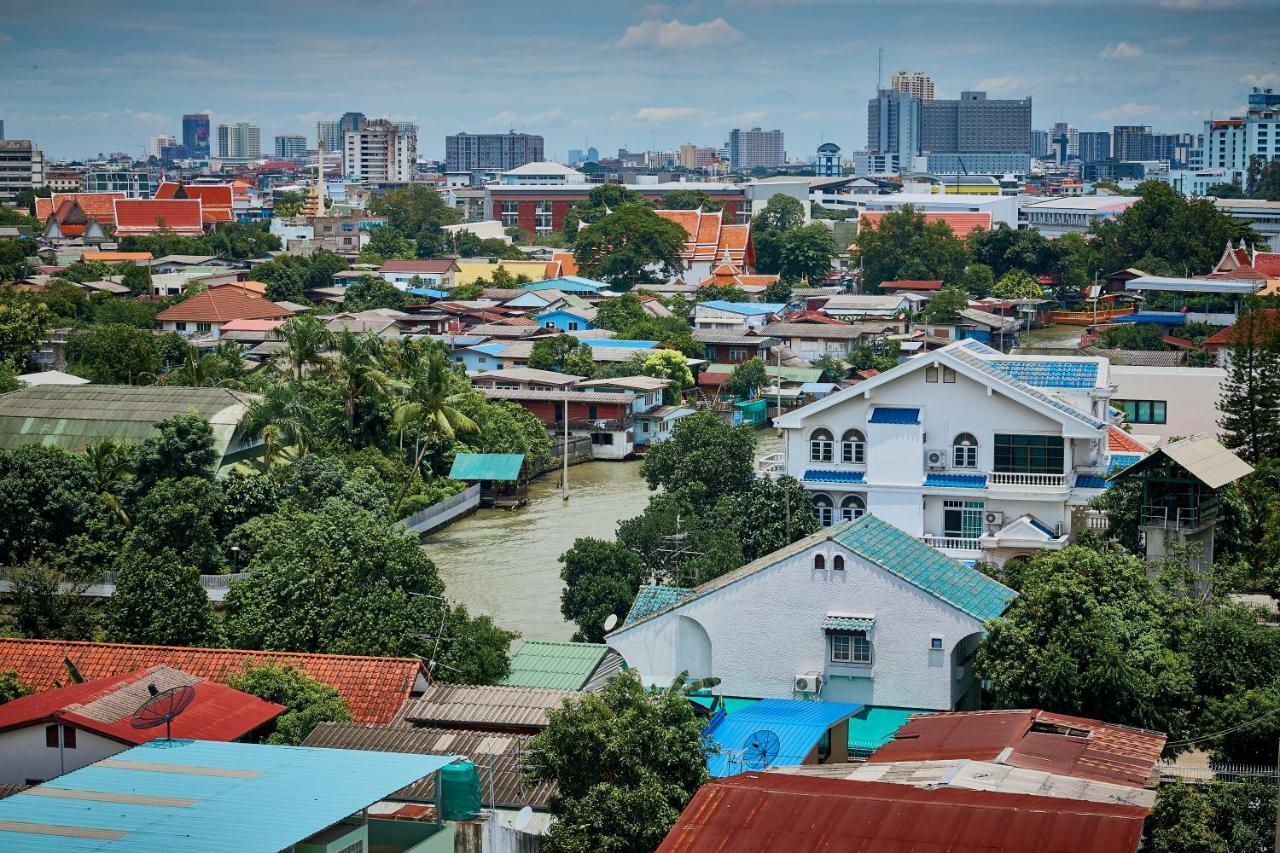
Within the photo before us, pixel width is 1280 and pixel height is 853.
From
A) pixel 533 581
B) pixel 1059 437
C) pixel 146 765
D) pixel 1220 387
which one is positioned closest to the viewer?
pixel 146 765

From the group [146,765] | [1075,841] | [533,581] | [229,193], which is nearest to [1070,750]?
[1075,841]

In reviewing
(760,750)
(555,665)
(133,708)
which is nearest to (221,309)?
(555,665)

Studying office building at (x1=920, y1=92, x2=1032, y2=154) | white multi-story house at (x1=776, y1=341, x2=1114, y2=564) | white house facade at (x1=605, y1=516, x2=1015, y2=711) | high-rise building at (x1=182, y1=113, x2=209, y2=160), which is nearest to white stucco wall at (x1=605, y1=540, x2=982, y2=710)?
white house facade at (x1=605, y1=516, x2=1015, y2=711)

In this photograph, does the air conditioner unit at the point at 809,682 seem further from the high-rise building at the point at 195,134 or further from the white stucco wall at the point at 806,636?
the high-rise building at the point at 195,134

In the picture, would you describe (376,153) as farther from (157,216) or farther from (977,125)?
(157,216)

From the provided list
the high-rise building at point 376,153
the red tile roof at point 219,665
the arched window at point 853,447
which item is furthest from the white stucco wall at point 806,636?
the high-rise building at point 376,153

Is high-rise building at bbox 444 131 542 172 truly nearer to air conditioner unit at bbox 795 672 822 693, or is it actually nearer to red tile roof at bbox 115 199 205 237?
red tile roof at bbox 115 199 205 237

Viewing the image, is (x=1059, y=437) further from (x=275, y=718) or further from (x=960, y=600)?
(x=275, y=718)
